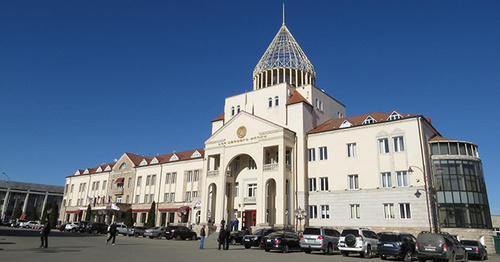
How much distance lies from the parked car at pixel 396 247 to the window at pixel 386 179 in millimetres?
14131

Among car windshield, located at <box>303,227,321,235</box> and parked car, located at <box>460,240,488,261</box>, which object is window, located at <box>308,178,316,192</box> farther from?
parked car, located at <box>460,240,488,261</box>

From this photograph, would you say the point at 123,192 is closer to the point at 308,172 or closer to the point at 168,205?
the point at 168,205

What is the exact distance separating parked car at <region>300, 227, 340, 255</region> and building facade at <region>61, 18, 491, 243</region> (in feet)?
40.0

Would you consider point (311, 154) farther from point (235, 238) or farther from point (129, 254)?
point (129, 254)

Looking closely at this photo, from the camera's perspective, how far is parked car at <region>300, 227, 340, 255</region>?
77.0 feet

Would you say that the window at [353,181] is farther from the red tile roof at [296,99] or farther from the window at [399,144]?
the red tile roof at [296,99]

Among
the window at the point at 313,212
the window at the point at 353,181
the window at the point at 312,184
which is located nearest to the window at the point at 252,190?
the window at the point at 312,184

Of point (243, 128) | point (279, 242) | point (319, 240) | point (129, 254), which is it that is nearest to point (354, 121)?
point (243, 128)

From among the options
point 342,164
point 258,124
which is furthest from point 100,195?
point 342,164

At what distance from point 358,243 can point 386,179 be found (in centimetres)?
1519

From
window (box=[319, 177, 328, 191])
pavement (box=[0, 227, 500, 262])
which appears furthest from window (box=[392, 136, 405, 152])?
pavement (box=[0, 227, 500, 262])

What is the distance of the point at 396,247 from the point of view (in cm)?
2061

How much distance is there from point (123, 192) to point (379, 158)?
4596cm

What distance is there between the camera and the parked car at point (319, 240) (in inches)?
924
